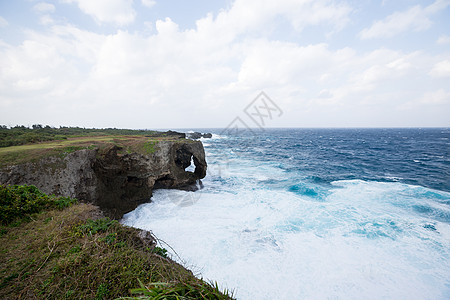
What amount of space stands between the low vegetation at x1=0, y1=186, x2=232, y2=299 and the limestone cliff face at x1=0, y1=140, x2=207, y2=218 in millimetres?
5556

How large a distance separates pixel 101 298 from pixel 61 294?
0.80m

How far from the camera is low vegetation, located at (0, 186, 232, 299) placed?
3090 millimetres

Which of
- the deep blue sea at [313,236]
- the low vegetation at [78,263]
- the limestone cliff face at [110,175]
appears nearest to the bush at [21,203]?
the low vegetation at [78,263]

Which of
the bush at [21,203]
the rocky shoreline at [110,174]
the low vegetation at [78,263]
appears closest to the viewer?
Result: the low vegetation at [78,263]

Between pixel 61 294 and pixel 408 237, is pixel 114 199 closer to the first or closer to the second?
pixel 61 294

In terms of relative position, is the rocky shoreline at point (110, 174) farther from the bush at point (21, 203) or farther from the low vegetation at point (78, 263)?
the low vegetation at point (78, 263)

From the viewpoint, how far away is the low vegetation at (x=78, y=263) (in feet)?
10.1

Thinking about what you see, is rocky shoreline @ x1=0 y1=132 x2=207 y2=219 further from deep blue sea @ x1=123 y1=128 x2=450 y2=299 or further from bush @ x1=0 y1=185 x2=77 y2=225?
bush @ x1=0 y1=185 x2=77 y2=225

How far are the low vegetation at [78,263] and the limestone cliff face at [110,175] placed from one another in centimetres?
556

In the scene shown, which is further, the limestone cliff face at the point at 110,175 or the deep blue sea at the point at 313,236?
the limestone cliff face at the point at 110,175

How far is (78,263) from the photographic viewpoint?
3.63m

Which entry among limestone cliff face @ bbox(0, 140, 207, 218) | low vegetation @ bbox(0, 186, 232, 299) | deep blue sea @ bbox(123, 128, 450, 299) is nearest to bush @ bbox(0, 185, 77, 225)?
low vegetation @ bbox(0, 186, 232, 299)

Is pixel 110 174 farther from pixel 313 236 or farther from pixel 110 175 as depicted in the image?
pixel 313 236

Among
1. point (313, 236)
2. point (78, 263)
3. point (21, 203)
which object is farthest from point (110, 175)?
point (313, 236)
